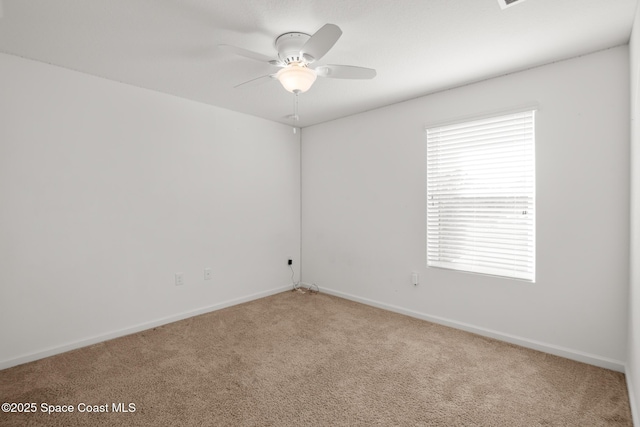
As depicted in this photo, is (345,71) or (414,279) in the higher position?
(345,71)

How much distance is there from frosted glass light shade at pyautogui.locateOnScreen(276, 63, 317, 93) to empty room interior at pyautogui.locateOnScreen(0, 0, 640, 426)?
18 mm

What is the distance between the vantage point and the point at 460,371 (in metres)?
2.24

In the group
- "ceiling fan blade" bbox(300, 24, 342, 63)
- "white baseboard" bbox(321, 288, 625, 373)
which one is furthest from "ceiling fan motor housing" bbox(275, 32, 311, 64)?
"white baseboard" bbox(321, 288, 625, 373)

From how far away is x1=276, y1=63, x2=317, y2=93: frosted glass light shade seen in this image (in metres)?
1.96

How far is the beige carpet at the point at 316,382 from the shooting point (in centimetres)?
177

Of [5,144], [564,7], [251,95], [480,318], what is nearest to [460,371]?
[480,318]

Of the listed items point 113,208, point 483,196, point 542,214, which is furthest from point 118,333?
point 542,214

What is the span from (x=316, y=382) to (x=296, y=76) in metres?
2.03

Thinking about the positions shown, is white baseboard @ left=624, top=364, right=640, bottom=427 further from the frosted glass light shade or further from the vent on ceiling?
the frosted glass light shade

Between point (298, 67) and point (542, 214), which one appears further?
point (542, 214)

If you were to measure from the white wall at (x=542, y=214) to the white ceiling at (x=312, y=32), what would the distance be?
27 cm

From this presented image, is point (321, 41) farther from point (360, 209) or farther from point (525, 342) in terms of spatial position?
point (525, 342)

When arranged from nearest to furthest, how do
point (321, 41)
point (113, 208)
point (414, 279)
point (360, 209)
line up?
1. point (321, 41)
2. point (113, 208)
3. point (414, 279)
4. point (360, 209)

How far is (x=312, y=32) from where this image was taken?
202 centimetres
